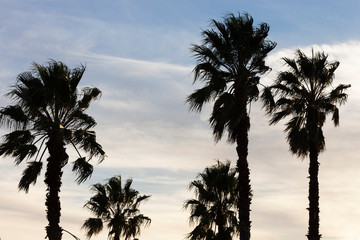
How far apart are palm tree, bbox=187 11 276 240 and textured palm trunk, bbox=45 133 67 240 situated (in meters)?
6.91

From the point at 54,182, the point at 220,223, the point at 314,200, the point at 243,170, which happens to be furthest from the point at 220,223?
the point at 54,182

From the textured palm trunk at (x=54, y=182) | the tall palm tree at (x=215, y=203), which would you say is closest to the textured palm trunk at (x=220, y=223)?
the tall palm tree at (x=215, y=203)

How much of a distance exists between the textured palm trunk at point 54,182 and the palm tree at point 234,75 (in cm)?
691

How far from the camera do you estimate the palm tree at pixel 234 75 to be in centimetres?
2930

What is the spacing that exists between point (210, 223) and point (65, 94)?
13358mm

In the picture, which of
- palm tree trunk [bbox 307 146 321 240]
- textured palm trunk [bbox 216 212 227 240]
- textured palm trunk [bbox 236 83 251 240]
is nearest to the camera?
textured palm trunk [bbox 236 83 251 240]

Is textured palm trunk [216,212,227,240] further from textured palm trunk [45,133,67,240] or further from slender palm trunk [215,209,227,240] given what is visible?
textured palm trunk [45,133,67,240]

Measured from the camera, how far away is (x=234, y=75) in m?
30.6

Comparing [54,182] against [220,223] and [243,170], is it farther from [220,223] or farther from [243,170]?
[220,223]

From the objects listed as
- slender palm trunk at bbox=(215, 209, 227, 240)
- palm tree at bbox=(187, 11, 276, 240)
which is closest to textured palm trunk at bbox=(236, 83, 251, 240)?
palm tree at bbox=(187, 11, 276, 240)

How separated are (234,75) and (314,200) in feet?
27.9

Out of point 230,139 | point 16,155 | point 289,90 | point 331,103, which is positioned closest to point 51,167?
point 16,155

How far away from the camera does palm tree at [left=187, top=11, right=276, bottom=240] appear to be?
29297 mm

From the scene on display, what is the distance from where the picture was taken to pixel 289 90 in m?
35.5
